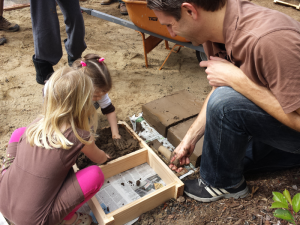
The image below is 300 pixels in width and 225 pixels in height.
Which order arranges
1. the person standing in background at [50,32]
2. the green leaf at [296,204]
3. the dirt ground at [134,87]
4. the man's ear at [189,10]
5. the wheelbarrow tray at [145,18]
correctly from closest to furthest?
the green leaf at [296,204] < the man's ear at [189,10] < the dirt ground at [134,87] < the person standing in background at [50,32] < the wheelbarrow tray at [145,18]

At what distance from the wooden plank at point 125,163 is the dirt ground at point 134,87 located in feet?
1.48

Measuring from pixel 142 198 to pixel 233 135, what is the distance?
736 mm

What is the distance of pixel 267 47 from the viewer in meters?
1.12

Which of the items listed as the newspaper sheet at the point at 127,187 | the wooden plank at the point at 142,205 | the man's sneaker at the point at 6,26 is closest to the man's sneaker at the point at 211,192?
the wooden plank at the point at 142,205

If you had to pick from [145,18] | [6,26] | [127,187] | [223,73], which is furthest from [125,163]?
[6,26]

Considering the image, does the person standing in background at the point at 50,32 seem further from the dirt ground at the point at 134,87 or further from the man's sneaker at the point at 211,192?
the man's sneaker at the point at 211,192

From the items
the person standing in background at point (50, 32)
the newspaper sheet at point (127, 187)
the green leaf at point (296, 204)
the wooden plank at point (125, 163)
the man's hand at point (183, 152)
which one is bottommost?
the newspaper sheet at point (127, 187)

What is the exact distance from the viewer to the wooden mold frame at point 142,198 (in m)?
1.55

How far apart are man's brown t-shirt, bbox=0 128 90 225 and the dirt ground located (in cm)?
57

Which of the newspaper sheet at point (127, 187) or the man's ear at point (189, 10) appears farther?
the newspaper sheet at point (127, 187)

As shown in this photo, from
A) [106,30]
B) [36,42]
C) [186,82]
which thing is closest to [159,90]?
[186,82]

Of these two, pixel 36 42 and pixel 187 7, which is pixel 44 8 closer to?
pixel 36 42

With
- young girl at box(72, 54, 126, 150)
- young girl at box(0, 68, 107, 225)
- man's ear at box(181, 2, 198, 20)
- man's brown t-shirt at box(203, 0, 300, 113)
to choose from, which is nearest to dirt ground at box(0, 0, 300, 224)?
young girl at box(0, 68, 107, 225)

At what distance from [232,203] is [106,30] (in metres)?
4.07
